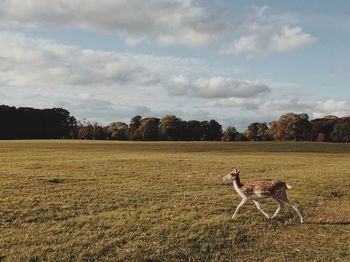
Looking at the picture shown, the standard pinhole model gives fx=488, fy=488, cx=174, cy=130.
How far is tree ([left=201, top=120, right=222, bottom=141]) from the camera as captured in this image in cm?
16762

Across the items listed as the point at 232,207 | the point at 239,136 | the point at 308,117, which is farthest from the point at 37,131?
the point at 232,207

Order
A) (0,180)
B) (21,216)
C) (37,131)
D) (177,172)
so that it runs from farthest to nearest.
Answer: (37,131) < (177,172) < (0,180) < (21,216)

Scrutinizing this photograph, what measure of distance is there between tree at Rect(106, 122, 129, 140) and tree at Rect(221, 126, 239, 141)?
33.3m

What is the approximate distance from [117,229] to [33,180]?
48.1 feet

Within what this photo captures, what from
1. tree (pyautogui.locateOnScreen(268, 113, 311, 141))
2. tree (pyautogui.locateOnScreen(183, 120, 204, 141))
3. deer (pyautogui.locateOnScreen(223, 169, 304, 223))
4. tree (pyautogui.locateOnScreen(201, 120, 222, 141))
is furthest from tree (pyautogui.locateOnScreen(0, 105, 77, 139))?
deer (pyautogui.locateOnScreen(223, 169, 304, 223))

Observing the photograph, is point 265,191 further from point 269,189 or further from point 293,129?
point 293,129

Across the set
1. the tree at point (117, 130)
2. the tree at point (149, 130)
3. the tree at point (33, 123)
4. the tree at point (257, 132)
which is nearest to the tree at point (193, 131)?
the tree at point (149, 130)

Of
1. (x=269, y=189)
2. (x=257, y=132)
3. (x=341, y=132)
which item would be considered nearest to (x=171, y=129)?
(x=257, y=132)

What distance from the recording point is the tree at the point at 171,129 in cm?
16488

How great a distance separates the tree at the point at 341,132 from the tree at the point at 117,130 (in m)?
67.5

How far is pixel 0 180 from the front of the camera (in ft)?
99.2

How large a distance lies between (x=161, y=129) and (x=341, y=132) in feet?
190

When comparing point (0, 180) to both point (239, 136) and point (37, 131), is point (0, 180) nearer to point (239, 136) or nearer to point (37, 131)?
point (239, 136)

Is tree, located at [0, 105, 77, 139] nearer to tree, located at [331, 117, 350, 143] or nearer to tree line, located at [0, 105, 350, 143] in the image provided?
tree line, located at [0, 105, 350, 143]
